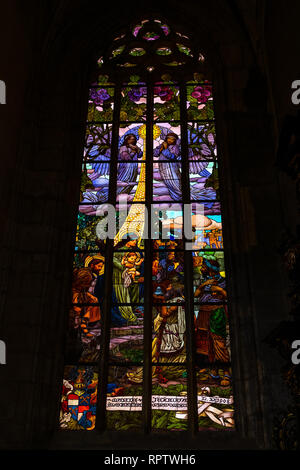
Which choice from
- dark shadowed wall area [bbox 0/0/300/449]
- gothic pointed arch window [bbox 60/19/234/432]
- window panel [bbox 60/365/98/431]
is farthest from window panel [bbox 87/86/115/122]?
window panel [bbox 60/365/98/431]

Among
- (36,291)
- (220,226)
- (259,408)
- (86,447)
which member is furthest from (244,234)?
(86,447)

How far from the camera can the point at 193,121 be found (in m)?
7.28

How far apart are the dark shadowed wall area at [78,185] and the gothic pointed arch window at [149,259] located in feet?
0.63

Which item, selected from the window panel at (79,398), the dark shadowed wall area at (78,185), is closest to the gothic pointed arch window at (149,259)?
the window panel at (79,398)

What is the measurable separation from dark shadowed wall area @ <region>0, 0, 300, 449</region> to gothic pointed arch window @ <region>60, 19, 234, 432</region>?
7.5 inches

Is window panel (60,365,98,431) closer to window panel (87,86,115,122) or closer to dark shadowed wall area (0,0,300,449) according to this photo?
dark shadowed wall area (0,0,300,449)

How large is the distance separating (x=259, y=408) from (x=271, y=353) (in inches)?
21.0

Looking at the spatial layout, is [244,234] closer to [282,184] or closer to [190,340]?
[282,184]

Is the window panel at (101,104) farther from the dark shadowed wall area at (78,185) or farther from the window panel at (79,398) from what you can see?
the window panel at (79,398)

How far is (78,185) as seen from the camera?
6.73 metres

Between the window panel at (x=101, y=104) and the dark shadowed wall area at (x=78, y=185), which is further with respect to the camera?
the window panel at (x=101, y=104)

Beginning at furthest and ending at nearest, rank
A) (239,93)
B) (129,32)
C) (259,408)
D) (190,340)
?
(129,32), (239,93), (190,340), (259,408)

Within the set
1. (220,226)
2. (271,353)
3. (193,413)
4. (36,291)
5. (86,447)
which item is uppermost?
(220,226)

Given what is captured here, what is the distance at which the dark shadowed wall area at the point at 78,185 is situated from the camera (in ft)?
17.2
